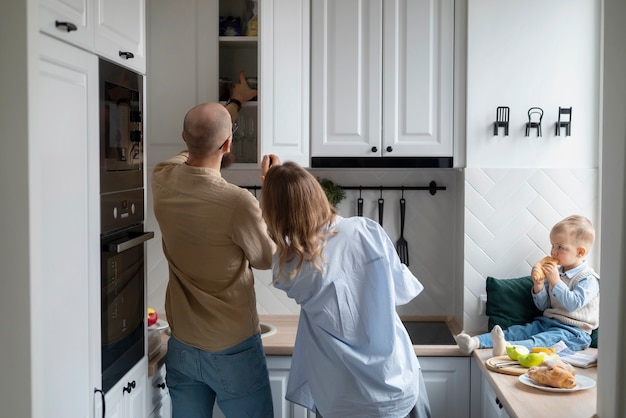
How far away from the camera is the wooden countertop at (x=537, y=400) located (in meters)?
2.27

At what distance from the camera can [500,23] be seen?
313 centimetres

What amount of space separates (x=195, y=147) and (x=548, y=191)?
1552 millimetres

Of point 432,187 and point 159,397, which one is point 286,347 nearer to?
point 159,397

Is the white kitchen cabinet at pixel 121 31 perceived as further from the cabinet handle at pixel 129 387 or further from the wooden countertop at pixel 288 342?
the wooden countertop at pixel 288 342

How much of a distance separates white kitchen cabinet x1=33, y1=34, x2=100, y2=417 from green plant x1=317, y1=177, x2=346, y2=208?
1.65 metres

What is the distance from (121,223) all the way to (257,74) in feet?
4.55

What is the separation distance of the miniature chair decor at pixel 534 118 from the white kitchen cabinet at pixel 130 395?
70.0 inches

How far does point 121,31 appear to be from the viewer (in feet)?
7.11

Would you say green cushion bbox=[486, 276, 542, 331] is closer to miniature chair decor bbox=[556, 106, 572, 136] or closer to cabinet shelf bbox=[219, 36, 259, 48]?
miniature chair decor bbox=[556, 106, 572, 136]

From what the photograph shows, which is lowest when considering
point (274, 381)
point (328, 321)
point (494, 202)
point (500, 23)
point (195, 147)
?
point (274, 381)

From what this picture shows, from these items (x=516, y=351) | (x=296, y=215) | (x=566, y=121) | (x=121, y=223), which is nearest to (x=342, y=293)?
(x=296, y=215)
